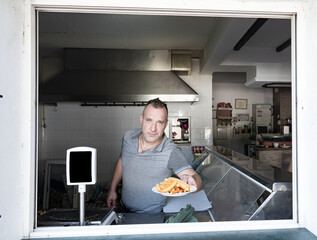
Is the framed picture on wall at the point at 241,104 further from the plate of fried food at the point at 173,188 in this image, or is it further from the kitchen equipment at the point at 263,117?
the plate of fried food at the point at 173,188

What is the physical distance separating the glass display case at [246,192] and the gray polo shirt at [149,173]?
41 centimetres

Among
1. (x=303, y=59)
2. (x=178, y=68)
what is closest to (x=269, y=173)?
(x=303, y=59)

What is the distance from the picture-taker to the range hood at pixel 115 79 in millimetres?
4207

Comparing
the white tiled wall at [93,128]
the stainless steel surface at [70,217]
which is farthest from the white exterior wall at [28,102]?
the white tiled wall at [93,128]

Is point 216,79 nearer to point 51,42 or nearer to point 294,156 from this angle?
point 51,42

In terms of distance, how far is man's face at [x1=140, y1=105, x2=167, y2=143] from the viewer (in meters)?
2.08

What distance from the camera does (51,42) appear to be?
14.1 ft

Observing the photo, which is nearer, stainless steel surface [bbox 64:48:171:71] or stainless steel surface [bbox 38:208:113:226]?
stainless steel surface [bbox 38:208:113:226]

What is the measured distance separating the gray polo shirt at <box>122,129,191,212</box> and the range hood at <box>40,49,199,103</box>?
7.00 ft

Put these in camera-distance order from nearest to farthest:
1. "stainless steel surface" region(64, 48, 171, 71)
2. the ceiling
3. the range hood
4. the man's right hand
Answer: the man's right hand
the ceiling
the range hood
"stainless steel surface" region(64, 48, 171, 71)

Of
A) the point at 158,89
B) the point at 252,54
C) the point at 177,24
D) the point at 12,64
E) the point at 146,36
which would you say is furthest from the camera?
the point at 252,54

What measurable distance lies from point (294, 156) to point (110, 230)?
0.85 m

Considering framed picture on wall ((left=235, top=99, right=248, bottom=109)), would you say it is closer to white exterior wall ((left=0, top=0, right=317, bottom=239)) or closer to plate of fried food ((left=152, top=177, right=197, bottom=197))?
plate of fried food ((left=152, top=177, right=197, bottom=197))

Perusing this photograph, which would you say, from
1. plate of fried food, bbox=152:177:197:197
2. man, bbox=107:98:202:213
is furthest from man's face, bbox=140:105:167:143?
plate of fried food, bbox=152:177:197:197
